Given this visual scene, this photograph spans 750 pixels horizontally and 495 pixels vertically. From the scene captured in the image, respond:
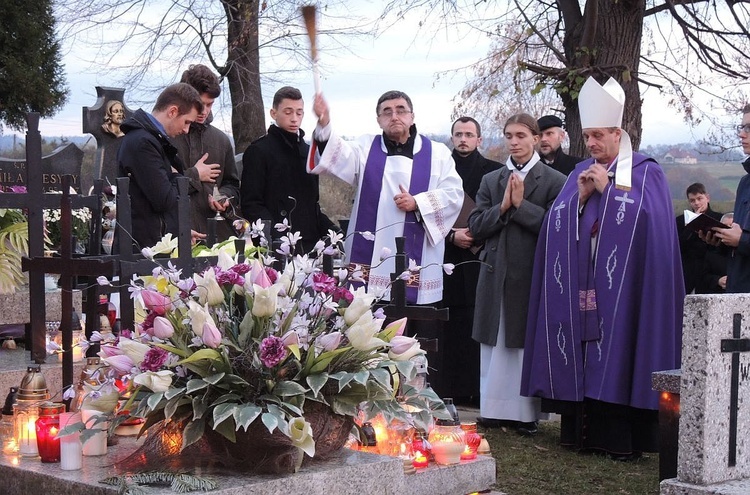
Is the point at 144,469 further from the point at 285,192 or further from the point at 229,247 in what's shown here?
the point at 285,192

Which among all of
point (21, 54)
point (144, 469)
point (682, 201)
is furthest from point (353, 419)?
point (21, 54)

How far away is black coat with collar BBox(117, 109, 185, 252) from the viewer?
549cm

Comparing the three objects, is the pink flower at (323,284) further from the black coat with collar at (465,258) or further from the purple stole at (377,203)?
the black coat with collar at (465,258)

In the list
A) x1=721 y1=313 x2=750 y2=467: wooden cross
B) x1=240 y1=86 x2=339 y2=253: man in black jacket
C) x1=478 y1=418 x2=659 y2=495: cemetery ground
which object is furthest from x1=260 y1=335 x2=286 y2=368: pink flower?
x1=240 y1=86 x2=339 y2=253: man in black jacket

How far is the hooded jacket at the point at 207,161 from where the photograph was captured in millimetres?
6898

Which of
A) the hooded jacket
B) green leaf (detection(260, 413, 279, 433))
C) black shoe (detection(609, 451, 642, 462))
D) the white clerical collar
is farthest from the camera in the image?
the white clerical collar

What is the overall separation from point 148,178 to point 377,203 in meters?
2.39

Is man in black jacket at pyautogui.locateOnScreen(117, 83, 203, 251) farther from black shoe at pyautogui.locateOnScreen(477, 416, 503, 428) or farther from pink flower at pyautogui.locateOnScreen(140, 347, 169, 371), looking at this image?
black shoe at pyautogui.locateOnScreen(477, 416, 503, 428)

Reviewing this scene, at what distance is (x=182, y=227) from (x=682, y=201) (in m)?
8.09

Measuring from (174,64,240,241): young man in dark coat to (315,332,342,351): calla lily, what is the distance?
3.12 metres

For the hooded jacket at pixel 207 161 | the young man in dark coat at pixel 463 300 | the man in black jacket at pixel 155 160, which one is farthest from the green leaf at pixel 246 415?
the young man in dark coat at pixel 463 300

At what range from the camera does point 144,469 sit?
331 cm

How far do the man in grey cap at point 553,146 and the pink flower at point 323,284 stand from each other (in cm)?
513

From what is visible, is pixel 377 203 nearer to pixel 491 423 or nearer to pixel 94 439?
pixel 491 423
